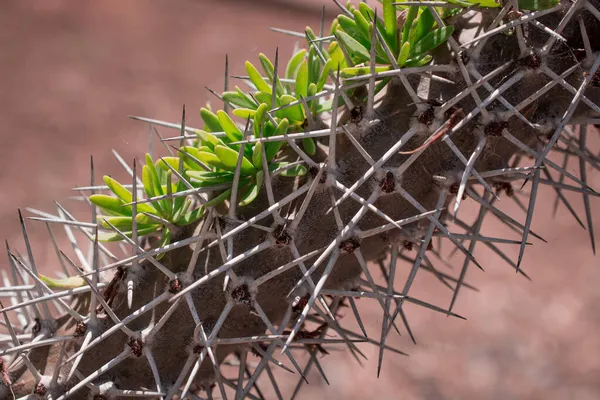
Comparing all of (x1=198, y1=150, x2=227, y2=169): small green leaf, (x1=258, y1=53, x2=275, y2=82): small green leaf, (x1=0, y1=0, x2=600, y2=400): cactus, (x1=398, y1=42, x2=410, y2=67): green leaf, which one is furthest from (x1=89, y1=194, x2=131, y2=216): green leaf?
(x1=398, y1=42, x2=410, y2=67): green leaf

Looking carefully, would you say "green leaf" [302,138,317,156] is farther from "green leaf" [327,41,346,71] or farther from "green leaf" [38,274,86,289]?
"green leaf" [38,274,86,289]

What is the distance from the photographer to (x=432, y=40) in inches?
25.2

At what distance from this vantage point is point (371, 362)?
192 centimetres

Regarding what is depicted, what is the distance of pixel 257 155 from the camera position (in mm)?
655

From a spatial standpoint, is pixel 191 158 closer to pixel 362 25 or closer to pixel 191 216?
pixel 191 216

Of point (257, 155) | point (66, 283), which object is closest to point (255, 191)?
point (257, 155)

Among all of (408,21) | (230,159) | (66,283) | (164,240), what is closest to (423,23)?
(408,21)

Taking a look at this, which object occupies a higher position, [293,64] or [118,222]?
[293,64]

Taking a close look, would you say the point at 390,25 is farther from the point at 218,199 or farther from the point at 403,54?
the point at 218,199

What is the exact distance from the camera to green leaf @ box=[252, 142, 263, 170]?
25.3 inches

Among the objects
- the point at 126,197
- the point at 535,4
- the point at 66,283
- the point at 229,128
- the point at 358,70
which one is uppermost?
the point at 535,4

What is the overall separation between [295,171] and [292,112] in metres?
0.06

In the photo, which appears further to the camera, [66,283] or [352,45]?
[66,283]

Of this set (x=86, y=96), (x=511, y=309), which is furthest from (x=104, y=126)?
(x=511, y=309)
